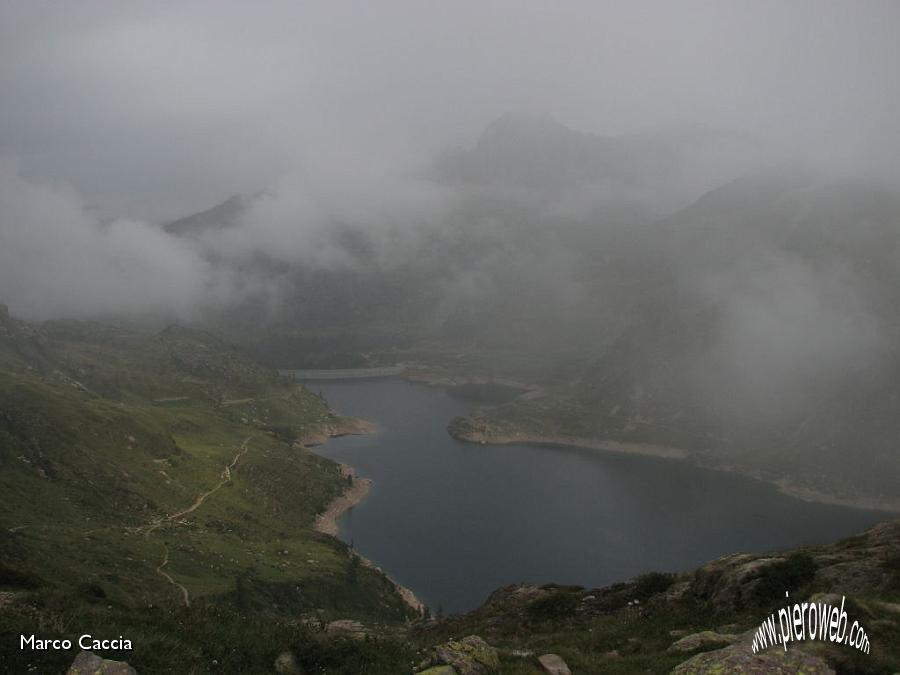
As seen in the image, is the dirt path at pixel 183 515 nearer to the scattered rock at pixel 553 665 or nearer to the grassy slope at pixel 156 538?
the grassy slope at pixel 156 538

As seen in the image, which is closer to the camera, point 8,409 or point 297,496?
point 8,409

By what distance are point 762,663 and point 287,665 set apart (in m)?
14.4

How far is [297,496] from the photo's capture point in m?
144

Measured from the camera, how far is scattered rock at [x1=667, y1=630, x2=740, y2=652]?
20.8 metres

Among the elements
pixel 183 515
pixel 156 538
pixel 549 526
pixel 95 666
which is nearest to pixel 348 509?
pixel 549 526

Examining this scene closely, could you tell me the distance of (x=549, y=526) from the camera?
154m

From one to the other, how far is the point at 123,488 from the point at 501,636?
300 ft

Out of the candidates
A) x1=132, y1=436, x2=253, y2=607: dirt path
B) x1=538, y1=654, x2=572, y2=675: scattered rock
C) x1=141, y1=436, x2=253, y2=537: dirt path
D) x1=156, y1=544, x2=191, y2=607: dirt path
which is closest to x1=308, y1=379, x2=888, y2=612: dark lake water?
x1=141, y1=436, x2=253, y2=537: dirt path

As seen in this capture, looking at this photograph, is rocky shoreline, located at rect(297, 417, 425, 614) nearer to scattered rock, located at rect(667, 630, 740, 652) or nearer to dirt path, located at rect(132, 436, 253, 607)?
dirt path, located at rect(132, 436, 253, 607)

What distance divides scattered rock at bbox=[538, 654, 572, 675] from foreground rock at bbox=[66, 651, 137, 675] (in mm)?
13117

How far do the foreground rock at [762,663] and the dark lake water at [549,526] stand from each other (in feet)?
331

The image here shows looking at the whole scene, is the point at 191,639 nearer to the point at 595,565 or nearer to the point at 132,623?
the point at 132,623

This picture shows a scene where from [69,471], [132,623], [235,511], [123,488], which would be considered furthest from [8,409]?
[132,623]

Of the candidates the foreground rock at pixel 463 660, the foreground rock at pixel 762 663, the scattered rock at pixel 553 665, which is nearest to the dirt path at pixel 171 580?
the foreground rock at pixel 463 660
